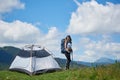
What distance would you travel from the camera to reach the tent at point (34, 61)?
28.5 m

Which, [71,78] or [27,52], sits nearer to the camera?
[71,78]

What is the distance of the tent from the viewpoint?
93.4 ft

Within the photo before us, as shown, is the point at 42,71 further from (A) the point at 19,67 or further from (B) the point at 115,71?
(B) the point at 115,71

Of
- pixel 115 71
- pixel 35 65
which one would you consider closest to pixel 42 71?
pixel 35 65

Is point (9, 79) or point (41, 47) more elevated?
point (41, 47)

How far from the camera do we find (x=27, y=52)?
98.7 feet

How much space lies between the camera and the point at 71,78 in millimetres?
21219

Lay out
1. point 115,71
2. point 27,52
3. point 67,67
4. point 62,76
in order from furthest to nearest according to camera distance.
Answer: point 27,52 → point 67,67 → point 62,76 → point 115,71

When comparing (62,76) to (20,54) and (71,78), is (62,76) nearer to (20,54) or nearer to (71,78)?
(71,78)

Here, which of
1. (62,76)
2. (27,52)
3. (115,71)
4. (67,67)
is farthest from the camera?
(27,52)

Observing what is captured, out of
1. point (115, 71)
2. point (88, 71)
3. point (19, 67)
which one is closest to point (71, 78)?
point (88, 71)

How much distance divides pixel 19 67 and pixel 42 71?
91.3 inches

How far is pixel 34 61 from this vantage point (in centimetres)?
2903

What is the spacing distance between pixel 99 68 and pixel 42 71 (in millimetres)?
8267
